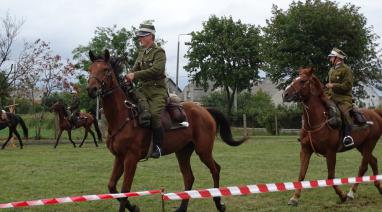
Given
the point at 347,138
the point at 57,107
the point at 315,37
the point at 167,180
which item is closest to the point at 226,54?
the point at 315,37

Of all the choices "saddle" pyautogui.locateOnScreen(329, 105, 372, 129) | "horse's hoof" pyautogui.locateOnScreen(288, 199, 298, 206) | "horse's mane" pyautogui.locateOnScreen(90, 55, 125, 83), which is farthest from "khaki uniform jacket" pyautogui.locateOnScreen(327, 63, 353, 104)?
"horse's mane" pyautogui.locateOnScreen(90, 55, 125, 83)

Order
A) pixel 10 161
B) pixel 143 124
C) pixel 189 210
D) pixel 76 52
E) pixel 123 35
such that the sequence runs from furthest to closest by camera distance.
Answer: pixel 76 52 < pixel 123 35 < pixel 10 161 < pixel 189 210 < pixel 143 124

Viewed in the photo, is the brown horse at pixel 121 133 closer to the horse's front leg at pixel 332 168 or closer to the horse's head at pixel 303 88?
the horse's head at pixel 303 88

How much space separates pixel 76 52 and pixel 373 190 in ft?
127

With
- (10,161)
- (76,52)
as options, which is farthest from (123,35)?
(10,161)

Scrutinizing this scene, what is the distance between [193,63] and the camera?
45531 millimetres

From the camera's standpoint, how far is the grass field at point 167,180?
9695mm

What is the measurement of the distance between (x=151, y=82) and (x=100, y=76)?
3.70ft

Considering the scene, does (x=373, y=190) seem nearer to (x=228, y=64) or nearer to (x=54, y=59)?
(x=54, y=59)

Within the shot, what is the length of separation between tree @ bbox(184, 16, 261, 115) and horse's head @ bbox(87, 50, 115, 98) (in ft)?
118

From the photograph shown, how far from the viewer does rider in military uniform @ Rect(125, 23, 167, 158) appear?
848 cm

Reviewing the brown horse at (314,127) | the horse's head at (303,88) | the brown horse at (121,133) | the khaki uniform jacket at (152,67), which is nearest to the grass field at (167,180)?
the brown horse at (314,127)

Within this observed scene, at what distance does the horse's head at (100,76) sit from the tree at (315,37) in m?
29.3

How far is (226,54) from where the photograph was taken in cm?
4500
